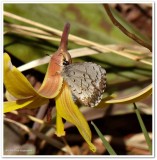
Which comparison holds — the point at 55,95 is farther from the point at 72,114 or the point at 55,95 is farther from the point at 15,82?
the point at 15,82

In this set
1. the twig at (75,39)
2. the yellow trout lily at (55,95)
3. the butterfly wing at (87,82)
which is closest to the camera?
the yellow trout lily at (55,95)

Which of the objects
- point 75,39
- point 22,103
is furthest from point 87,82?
point 75,39

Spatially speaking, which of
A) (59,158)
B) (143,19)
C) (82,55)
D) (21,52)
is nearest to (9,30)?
(21,52)

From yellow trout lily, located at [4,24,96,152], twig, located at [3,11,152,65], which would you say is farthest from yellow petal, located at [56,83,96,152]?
twig, located at [3,11,152,65]

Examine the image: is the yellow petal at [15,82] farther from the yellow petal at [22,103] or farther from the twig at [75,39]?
the twig at [75,39]

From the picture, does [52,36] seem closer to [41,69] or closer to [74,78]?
[41,69]

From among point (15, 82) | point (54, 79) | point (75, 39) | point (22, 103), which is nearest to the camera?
point (15, 82)

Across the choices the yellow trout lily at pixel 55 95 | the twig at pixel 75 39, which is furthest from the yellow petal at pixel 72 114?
the twig at pixel 75 39
